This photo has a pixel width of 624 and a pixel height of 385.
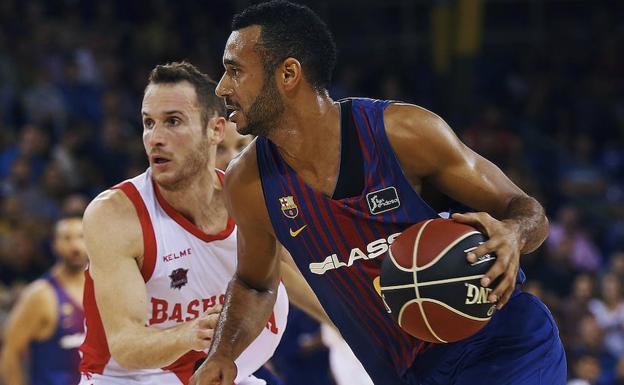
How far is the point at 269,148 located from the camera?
3701 mm

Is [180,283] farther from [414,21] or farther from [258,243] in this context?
[414,21]

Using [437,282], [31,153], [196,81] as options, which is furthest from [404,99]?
[437,282]

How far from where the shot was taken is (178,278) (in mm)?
4133

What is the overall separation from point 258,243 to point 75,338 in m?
3.49

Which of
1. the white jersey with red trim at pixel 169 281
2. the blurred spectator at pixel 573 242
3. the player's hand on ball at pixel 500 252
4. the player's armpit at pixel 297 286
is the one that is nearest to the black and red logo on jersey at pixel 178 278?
the white jersey with red trim at pixel 169 281

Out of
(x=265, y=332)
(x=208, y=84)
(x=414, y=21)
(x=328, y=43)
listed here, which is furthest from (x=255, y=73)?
(x=414, y=21)

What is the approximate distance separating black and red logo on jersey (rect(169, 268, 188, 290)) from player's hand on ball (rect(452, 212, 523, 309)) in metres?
1.55

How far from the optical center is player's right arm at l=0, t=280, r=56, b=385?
6.83m

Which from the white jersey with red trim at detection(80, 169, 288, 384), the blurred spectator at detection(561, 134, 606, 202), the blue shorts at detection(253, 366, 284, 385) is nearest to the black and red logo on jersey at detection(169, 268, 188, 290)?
the white jersey with red trim at detection(80, 169, 288, 384)

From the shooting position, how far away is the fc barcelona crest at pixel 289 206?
3566 millimetres

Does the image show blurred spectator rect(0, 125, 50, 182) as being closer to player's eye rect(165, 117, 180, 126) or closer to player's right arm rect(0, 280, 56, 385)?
player's right arm rect(0, 280, 56, 385)

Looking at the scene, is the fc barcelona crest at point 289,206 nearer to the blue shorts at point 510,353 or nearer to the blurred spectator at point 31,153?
the blue shorts at point 510,353

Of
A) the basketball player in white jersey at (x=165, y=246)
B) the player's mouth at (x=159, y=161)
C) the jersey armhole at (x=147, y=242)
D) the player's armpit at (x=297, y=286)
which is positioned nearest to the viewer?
the basketball player in white jersey at (x=165, y=246)

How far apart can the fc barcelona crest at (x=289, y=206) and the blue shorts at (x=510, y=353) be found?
2.26 feet
